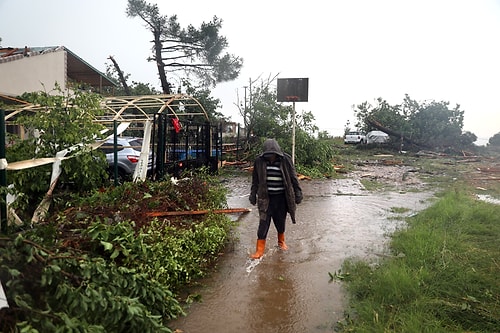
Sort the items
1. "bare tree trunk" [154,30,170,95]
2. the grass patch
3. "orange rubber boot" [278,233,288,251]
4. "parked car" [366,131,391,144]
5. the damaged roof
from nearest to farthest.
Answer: the grass patch → "orange rubber boot" [278,233,288,251] → the damaged roof → "bare tree trunk" [154,30,170,95] → "parked car" [366,131,391,144]

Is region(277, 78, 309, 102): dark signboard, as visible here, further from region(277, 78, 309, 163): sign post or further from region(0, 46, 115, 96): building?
region(0, 46, 115, 96): building

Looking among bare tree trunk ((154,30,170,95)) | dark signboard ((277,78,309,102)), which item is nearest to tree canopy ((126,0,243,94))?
bare tree trunk ((154,30,170,95))

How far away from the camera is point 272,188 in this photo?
5.14 m

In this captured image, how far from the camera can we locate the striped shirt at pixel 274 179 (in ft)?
16.9

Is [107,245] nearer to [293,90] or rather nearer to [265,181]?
[265,181]

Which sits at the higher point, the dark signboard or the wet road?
the dark signboard

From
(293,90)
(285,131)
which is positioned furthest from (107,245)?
(285,131)

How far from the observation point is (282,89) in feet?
39.6

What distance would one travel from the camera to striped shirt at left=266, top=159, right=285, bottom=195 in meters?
5.14

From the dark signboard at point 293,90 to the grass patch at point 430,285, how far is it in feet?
22.7

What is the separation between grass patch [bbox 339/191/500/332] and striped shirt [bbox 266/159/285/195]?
1310 mm

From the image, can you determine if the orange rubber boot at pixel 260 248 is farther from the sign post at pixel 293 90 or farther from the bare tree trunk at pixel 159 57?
the bare tree trunk at pixel 159 57

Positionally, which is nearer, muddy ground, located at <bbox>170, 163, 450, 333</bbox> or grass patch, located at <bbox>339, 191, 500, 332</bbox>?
grass patch, located at <bbox>339, 191, 500, 332</bbox>

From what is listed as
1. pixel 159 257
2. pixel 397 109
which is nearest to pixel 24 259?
pixel 159 257
